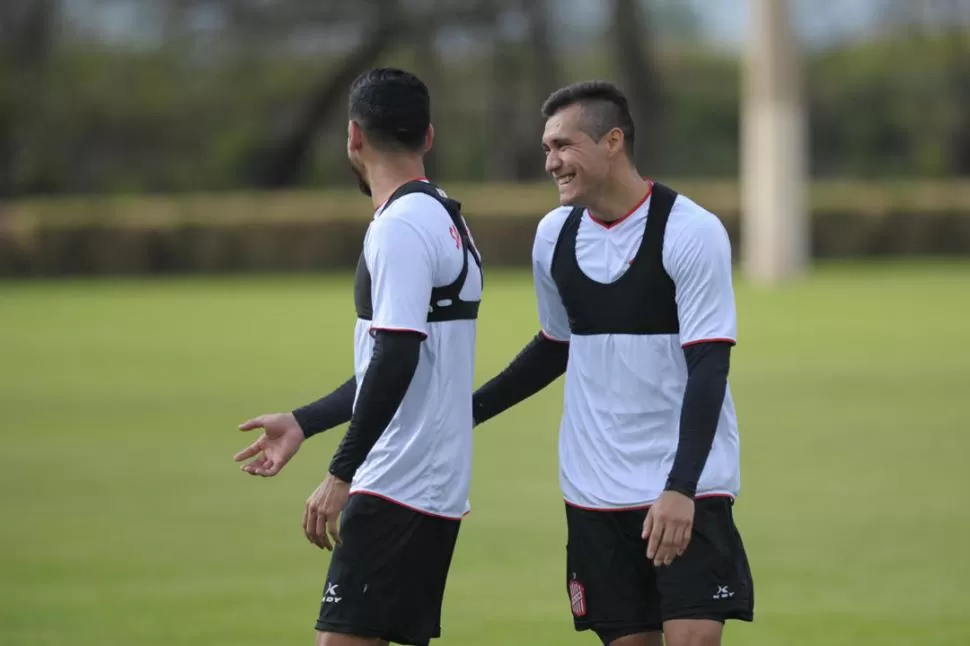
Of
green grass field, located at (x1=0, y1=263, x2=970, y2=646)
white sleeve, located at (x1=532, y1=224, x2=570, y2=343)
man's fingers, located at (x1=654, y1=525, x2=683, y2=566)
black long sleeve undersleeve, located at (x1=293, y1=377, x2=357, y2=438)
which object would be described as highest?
white sleeve, located at (x1=532, y1=224, x2=570, y2=343)

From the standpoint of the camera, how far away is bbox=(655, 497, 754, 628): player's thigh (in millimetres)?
4395

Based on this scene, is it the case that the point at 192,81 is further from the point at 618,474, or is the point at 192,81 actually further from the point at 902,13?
the point at 618,474

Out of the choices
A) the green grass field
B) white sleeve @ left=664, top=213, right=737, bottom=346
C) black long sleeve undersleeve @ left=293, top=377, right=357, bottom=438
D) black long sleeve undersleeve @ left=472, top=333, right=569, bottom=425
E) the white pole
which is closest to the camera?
white sleeve @ left=664, top=213, right=737, bottom=346

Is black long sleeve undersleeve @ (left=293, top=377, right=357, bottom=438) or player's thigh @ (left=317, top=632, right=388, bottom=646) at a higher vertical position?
black long sleeve undersleeve @ (left=293, top=377, right=357, bottom=438)

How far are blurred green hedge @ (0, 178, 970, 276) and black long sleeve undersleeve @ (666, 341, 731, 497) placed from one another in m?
28.9

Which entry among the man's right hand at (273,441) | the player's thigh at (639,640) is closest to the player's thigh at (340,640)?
the man's right hand at (273,441)

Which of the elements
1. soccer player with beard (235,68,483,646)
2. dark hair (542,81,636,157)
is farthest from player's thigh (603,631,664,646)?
dark hair (542,81,636,157)

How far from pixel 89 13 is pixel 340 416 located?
46.6 meters

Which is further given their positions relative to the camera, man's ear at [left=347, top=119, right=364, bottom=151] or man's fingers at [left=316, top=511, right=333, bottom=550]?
man's ear at [left=347, top=119, right=364, bottom=151]

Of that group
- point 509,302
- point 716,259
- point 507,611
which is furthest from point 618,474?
point 509,302

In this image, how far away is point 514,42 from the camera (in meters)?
48.8

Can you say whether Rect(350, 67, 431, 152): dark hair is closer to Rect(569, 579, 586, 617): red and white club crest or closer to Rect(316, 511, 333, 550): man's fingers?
Rect(316, 511, 333, 550): man's fingers

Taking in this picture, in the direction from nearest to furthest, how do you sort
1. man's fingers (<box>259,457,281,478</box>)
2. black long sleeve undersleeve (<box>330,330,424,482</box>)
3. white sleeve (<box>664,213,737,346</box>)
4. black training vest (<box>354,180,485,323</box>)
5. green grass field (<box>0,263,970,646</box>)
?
black long sleeve undersleeve (<box>330,330,424,482</box>), white sleeve (<box>664,213,737,346</box>), black training vest (<box>354,180,485,323</box>), man's fingers (<box>259,457,281,478</box>), green grass field (<box>0,263,970,646</box>)

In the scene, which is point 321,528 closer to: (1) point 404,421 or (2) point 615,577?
(1) point 404,421
